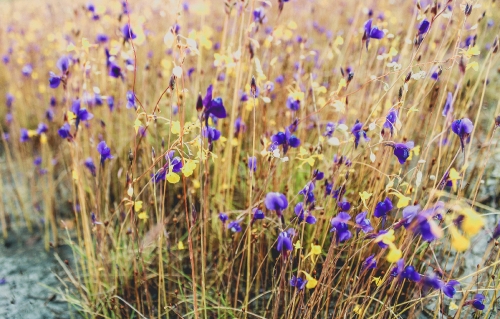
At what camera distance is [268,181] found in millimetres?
1886

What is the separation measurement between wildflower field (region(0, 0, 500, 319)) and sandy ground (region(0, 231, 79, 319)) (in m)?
0.04

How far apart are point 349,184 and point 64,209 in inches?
76.9

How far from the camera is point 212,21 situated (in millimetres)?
5148

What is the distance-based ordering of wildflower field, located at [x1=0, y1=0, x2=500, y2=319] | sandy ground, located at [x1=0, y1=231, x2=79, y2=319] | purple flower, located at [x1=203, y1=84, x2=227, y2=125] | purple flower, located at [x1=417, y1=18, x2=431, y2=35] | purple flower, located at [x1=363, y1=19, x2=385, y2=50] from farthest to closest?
sandy ground, located at [x1=0, y1=231, x2=79, y2=319], purple flower, located at [x1=363, y1=19, x2=385, y2=50], purple flower, located at [x1=417, y1=18, x2=431, y2=35], wildflower field, located at [x1=0, y1=0, x2=500, y2=319], purple flower, located at [x1=203, y1=84, x2=227, y2=125]

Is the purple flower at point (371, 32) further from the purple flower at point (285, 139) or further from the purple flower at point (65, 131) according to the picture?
the purple flower at point (65, 131)

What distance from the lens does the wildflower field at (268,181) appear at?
4.07 ft

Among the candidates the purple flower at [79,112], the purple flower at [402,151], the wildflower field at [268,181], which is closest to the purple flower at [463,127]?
Answer: the wildflower field at [268,181]

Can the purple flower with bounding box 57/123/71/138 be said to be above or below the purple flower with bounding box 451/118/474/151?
below

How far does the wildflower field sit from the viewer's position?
124 centimetres

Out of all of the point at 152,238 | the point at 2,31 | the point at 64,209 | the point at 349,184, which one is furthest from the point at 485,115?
the point at 2,31

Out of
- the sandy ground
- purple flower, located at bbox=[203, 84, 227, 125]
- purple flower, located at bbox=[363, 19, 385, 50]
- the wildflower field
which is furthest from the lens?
the sandy ground

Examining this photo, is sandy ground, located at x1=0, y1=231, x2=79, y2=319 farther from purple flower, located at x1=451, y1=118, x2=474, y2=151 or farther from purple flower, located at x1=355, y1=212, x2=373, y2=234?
purple flower, located at x1=451, y1=118, x2=474, y2=151

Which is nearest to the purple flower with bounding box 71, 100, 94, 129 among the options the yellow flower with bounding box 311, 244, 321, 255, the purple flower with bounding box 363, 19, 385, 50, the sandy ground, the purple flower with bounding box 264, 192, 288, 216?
the sandy ground

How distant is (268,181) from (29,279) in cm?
139
